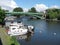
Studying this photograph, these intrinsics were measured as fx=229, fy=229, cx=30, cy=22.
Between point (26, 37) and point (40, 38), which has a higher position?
point (26, 37)

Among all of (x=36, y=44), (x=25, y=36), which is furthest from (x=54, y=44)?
(x=25, y=36)

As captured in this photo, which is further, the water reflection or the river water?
the water reflection

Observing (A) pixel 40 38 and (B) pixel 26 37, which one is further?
(A) pixel 40 38

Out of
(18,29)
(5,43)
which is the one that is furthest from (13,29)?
(5,43)

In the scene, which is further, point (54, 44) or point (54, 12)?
point (54, 12)

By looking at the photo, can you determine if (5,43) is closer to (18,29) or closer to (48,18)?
(18,29)

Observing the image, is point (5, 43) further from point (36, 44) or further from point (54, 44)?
point (54, 44)

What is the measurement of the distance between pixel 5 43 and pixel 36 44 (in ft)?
15.0

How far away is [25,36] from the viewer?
94.9 feet

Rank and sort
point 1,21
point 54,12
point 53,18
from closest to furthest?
point 1,21 → point 53,18 → point 54,12

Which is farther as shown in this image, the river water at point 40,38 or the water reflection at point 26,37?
the water reflection at point 26,37

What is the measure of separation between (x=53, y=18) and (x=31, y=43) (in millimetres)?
50913

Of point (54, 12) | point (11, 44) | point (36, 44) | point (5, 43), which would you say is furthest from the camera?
point (54, 12)

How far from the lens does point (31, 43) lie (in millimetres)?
24906
